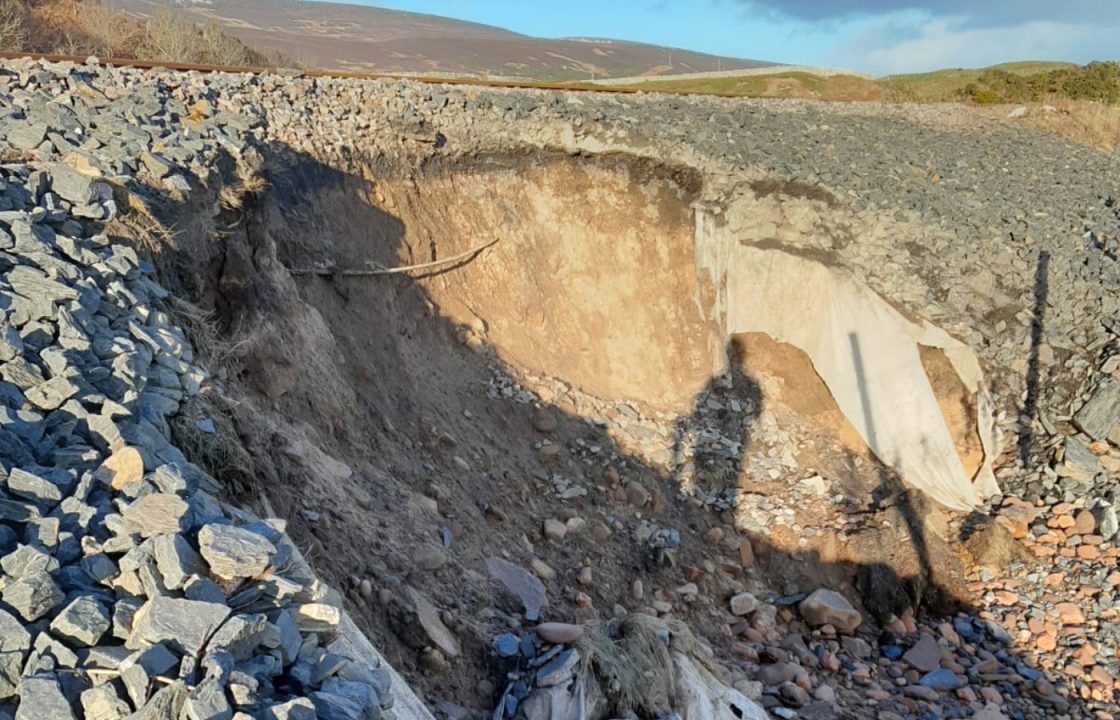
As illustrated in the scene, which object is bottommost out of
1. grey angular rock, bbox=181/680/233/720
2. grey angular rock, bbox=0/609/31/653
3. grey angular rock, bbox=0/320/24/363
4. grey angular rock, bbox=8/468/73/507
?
grey angular rock, bbox=181/680/233/720

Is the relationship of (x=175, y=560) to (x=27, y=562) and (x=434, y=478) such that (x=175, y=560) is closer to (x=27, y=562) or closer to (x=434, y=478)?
(x=27, y=562)

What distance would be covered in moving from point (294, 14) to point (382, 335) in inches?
903

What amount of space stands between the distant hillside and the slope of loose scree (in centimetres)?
712

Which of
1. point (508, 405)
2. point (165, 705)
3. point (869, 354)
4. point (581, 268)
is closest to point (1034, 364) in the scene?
point (869, 354)

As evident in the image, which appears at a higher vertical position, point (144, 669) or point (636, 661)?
point (144, 669)

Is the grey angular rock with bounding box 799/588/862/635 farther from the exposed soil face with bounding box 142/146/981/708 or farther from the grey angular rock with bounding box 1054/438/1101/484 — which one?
the grey angular rock with bounding box 1054/438/1101/484

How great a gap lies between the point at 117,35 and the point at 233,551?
14.2m

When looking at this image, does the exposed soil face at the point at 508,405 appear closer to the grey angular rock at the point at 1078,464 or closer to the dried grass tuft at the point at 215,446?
the dried grass tuft at the point at 215,446

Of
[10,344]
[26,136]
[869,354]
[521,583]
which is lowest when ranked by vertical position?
[521,583]

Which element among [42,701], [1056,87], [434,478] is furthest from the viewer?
[1056,87]

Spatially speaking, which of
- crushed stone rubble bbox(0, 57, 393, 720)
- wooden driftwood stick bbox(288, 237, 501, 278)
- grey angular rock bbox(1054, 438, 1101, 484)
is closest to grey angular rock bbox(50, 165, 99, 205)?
crushed stone rubble bbox(0, 57, 393, 720)

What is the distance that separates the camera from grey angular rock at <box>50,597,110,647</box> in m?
2.26

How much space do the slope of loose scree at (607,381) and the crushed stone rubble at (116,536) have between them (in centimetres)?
39

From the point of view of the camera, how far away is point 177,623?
2.32 meters
